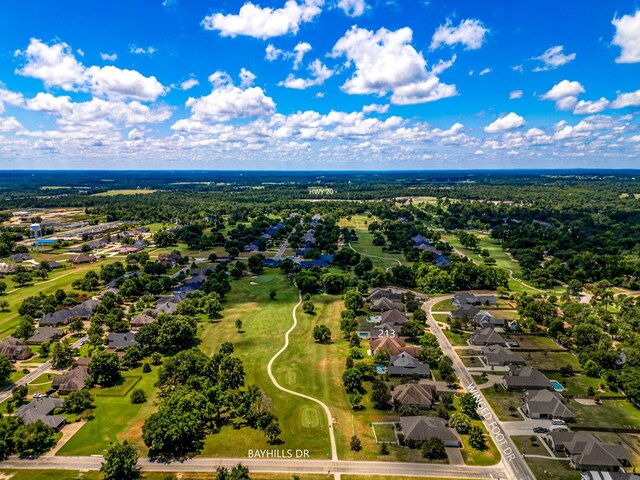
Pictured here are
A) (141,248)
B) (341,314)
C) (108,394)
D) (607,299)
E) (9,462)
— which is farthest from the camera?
(141,248)

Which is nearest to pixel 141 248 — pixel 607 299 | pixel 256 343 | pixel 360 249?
pixel 360 249

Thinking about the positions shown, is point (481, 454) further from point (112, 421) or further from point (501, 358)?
point (112, 421)

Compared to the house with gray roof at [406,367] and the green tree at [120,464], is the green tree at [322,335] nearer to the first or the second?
the house with gray roof at [406,367]

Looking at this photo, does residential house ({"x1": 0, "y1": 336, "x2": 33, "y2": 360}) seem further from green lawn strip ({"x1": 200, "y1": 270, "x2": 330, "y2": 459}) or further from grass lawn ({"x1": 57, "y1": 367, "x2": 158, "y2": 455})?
green lawn strip ({"x1": 200, "y1": 270, "x2": 330, "y2": 459})

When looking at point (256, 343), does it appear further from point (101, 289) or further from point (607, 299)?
point (607, 299)

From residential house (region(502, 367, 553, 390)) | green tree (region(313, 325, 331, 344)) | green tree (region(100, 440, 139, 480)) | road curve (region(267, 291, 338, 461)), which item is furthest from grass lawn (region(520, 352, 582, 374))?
green tree (region(100, 440, 139, 480))

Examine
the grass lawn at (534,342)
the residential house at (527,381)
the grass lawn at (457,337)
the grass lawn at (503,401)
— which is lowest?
the grass lawn at (503,401)

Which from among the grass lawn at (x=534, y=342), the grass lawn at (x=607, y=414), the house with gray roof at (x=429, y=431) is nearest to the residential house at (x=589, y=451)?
the grass lawn at (x=607, y=414)
